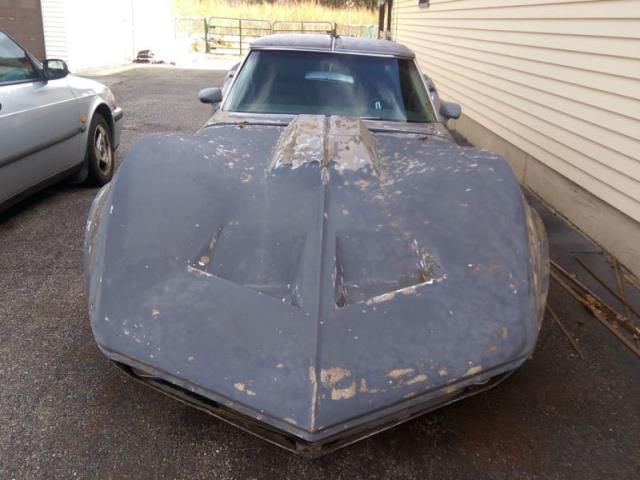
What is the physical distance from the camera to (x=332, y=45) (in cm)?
421

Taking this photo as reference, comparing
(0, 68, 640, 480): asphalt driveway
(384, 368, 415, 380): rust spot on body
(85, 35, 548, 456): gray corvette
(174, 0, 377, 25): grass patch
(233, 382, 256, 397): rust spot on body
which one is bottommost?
(0, 68, 640, 480): asphalt driveway

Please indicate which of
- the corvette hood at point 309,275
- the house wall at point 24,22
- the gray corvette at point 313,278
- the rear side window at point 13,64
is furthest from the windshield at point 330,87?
the house wall at point 24,22

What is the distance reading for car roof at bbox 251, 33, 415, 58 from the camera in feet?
13.7

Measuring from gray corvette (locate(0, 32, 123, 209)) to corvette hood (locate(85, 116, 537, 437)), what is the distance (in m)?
2.19

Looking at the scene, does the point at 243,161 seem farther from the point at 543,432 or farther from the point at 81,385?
the point at 543,432

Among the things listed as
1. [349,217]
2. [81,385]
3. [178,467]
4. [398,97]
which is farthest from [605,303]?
[81,385]

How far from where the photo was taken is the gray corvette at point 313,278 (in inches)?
75.6

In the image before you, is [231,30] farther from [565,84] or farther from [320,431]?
[320,431]

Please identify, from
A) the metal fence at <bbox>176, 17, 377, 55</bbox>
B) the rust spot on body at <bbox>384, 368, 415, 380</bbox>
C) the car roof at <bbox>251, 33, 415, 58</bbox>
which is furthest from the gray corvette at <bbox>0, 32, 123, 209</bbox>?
the metal fence at <bbox>176, 17, 377, 55</bbox>

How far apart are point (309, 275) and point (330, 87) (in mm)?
2181

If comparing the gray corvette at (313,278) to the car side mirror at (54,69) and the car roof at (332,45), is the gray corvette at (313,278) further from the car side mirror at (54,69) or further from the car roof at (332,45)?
the car side mirror at (54,69)

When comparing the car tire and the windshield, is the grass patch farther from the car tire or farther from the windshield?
the windshield

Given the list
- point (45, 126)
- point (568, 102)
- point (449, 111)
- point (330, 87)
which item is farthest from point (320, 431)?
point (568, 102)

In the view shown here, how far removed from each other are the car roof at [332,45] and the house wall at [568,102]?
1.76 meters
